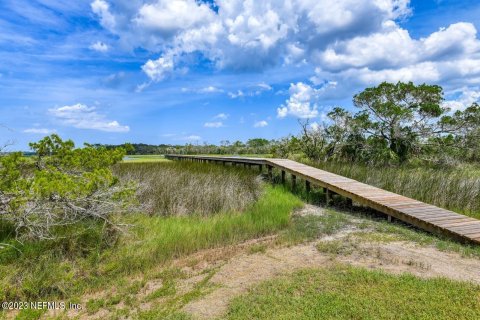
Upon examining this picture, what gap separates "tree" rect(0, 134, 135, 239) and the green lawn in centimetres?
252

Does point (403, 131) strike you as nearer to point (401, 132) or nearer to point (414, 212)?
point (401, 132)

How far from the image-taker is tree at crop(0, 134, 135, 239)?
156 inches

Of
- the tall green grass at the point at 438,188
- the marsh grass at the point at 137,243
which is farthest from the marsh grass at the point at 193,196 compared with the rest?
the tall green grass at the point at 438,188

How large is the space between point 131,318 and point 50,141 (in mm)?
2925

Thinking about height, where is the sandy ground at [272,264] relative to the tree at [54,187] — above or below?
below

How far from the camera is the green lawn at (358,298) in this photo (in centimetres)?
286

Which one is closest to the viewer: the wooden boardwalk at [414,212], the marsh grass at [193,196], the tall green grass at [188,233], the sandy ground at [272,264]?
the sandy ground at [272,264]

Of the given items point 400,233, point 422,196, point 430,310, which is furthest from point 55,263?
point 422,196

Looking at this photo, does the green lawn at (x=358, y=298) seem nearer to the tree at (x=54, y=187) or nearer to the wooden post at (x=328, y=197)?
the tree at (x=54, y=187)

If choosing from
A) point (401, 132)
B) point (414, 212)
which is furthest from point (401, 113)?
point (414, 212)

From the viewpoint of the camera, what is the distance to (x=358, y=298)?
3.09 meters

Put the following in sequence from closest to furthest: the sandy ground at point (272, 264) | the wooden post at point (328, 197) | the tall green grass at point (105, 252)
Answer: the sandy ground at point (272, 264) → the tall green grass at point (105, 252) → the wooden post at point (328, 197)


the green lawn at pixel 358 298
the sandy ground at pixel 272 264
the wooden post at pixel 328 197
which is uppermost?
the wooden post at pixel 328 197

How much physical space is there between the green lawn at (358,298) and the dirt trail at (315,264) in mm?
242
